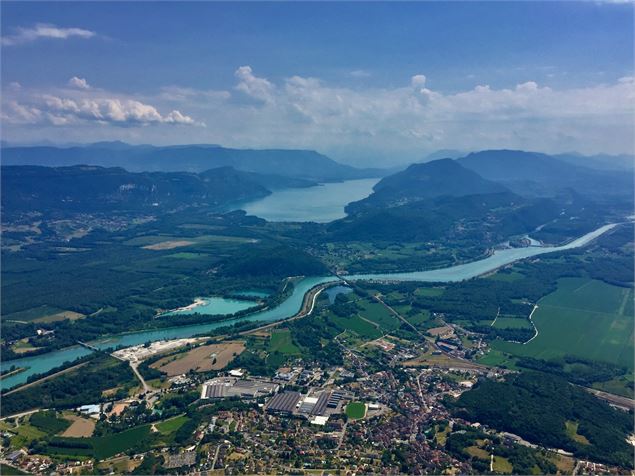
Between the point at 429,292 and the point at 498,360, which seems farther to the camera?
the point at 429,292

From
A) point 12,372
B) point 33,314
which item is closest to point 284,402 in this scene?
point 12,372

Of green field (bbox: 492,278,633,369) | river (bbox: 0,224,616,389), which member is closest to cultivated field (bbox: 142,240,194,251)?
river (bbox: 0,224,616,389)

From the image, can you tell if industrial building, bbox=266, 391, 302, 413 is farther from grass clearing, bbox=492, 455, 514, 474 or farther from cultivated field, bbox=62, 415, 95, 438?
grass clearing, bbox=492, 455, 514, 474

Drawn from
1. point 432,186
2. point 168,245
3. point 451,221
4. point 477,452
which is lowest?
point 477,452

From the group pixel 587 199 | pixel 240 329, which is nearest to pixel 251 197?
pixel 587 199

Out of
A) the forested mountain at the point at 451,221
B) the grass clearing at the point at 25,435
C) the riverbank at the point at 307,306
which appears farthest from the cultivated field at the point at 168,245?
the grass clearing at the point at 25,435

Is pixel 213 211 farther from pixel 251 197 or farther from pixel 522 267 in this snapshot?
pixel 522 267

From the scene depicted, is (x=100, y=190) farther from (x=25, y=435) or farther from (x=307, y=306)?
(x=25, y=435)
